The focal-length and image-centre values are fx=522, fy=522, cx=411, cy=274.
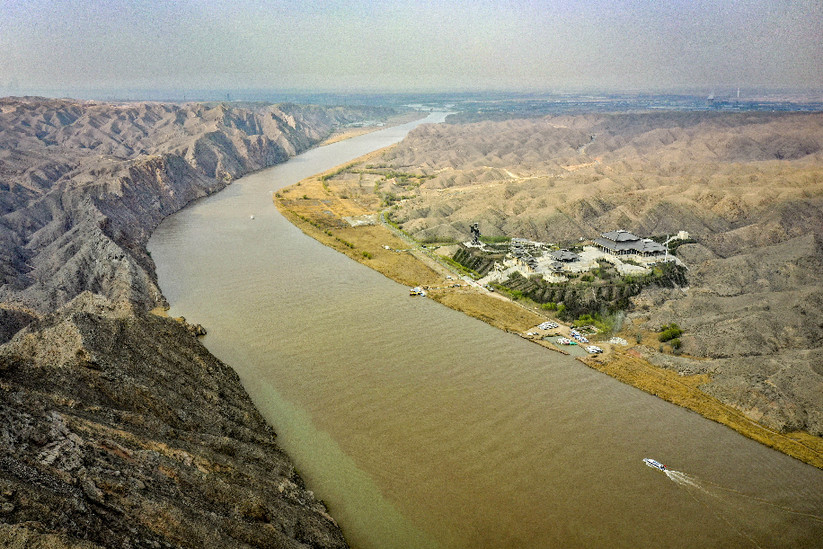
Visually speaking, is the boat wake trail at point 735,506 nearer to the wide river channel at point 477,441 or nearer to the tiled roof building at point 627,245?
the wide river channel at point 477,441

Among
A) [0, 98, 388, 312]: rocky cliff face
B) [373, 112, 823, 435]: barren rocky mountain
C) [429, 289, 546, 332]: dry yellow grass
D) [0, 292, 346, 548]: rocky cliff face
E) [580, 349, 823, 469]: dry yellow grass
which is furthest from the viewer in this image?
[0, 98, 388, 312]: rocky cliff face

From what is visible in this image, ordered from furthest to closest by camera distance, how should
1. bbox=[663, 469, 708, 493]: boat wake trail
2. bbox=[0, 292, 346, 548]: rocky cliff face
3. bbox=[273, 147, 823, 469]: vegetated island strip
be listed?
bbox=[273, 147, 823, 469]: vegetated island strip → bbox=[663, 469, 708, 493]: boat wake trail → bbox=[0, 292, 346, 548]: rocky cliff face

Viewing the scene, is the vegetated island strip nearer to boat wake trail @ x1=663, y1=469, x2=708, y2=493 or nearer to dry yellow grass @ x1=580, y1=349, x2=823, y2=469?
dry yellow grass @ x1=580, y1=349, x2=823, y2=469

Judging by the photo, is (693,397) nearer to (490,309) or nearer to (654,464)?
(654,464)

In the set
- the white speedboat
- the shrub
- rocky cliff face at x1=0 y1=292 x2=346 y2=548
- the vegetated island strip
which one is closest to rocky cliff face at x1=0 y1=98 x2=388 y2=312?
rocky cliff face at x1=0 y1=292 x2=346 y2=548

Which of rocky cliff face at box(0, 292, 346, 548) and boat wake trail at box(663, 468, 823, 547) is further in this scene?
boat wake trail at box(663, 468, 823, 547)

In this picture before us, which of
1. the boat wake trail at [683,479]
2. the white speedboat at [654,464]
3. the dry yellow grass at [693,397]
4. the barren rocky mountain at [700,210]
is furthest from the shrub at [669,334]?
the boat wake trail at [683,479]
